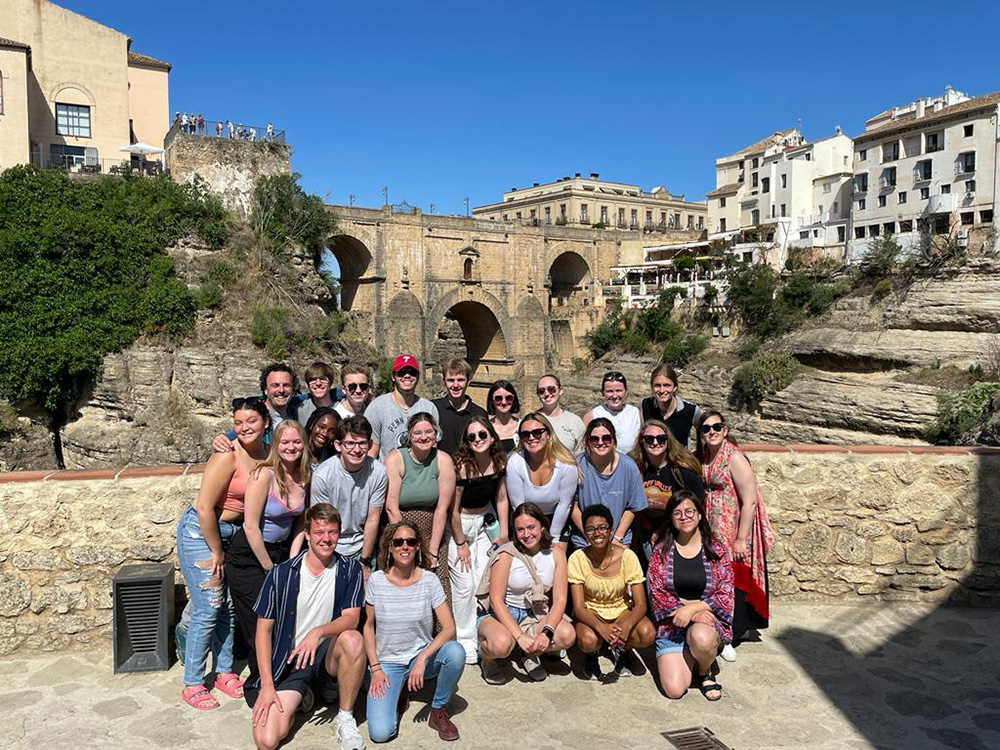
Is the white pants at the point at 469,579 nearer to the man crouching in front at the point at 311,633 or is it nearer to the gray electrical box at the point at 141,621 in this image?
the man crouching in front at the point at 311,633

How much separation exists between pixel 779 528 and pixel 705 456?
3.66 feet

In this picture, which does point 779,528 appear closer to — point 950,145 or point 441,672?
point 441,672

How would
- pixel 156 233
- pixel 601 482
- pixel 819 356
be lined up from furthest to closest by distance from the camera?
pixel 819 356 → pixel 156 233 → pixel 601 482

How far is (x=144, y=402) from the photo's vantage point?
20.2 meters

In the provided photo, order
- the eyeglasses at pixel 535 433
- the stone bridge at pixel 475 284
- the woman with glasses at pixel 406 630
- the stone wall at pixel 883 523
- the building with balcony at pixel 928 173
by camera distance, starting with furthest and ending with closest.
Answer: the stone bridge at pixel 475 284
the building with balcony at pixel 928 173
the stone wall at pixel 883 523
the eyeglasses at pixel 535 433
the woman with glasses at pixel 406 630

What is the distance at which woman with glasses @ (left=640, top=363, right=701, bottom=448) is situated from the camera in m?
5.15

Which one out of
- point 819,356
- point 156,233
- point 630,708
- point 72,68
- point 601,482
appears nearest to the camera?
point 630,708

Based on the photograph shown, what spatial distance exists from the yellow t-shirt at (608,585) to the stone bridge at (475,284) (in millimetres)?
29861

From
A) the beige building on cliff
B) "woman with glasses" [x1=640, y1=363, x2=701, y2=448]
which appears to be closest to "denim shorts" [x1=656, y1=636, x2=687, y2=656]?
"woman with glasses" [x1=640, y1=363, x2=701, y2=448]

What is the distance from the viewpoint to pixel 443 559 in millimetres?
4457

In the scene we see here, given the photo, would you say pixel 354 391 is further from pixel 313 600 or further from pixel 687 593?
pixel 687 593

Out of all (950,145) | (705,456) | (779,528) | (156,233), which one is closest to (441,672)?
(705,456)

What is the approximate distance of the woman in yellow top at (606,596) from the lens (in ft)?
13.9

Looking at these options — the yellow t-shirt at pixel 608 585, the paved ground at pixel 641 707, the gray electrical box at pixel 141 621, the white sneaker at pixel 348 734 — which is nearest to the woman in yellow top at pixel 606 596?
Answer: the yellow t-shirt at pixel 608 585
